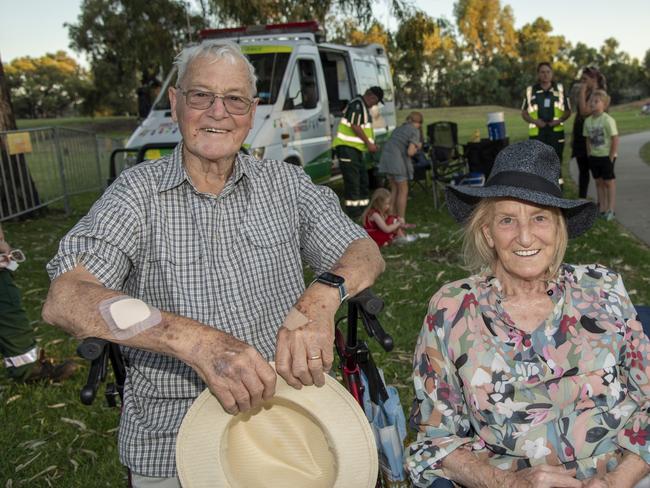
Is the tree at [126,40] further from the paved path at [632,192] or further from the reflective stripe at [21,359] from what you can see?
the reflective stripe at [21,359]

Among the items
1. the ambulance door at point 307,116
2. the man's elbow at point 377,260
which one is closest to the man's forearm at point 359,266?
the man's elbow at point 377,260

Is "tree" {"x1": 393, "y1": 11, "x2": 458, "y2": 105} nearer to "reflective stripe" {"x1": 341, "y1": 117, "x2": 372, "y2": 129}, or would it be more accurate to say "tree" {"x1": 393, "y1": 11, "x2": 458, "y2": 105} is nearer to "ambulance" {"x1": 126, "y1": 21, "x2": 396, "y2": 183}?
"ambulance" {"x1": 126, "y1": 21, "x2": 396, "y2": 183}

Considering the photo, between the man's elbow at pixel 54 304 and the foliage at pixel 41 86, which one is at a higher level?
the man's elbow at pixel 54 304

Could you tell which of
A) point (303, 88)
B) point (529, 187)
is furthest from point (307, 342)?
point (303, 88)

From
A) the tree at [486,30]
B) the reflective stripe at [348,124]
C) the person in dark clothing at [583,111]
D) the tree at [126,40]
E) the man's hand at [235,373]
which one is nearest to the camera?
the man's hand at [235,373]

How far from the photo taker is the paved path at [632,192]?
366 inches

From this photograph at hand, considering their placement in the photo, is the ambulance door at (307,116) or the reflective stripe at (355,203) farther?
the reflective stripe at (355,203)

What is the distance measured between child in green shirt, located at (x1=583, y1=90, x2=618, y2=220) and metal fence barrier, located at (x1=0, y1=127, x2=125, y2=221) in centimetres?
883

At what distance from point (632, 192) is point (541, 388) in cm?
1119

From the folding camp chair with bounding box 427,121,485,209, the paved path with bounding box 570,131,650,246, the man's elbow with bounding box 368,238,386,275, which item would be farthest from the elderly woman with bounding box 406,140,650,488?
the folding camp chair with bounding box 427,121,485,209

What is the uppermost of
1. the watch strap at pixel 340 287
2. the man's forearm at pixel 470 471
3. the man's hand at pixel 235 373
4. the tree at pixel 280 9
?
the tree at pixel 280 9

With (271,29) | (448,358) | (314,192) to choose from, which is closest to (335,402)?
(448,358)

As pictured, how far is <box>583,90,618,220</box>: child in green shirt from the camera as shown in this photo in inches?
358

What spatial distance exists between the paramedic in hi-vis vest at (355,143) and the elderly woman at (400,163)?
687 millimetres
